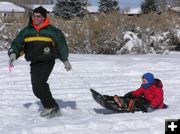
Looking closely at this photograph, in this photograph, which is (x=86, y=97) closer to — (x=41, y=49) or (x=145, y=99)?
(x=145, y=99)

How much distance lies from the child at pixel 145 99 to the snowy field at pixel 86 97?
26cm

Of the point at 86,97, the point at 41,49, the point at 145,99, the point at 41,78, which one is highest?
the point at 41,49

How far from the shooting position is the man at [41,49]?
6.99 meters

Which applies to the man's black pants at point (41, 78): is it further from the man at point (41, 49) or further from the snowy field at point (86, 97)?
the snowy field at point (86, 97)

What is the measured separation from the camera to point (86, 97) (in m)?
9.06

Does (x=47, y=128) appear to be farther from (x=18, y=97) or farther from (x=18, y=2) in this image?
(x=18, y=2)

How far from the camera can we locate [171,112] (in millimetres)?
6879

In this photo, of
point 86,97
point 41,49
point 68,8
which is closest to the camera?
point 41,49

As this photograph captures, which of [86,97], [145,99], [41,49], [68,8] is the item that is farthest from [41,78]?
[68,8]

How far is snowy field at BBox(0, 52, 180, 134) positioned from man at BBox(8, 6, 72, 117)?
0.46 meters

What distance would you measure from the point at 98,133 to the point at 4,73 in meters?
6.22

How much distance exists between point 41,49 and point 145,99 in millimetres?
1809

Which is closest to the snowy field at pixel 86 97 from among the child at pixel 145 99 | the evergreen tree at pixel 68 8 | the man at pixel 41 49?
the child at pixel 145 99

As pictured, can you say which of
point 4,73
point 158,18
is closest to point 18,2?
point 158,18
